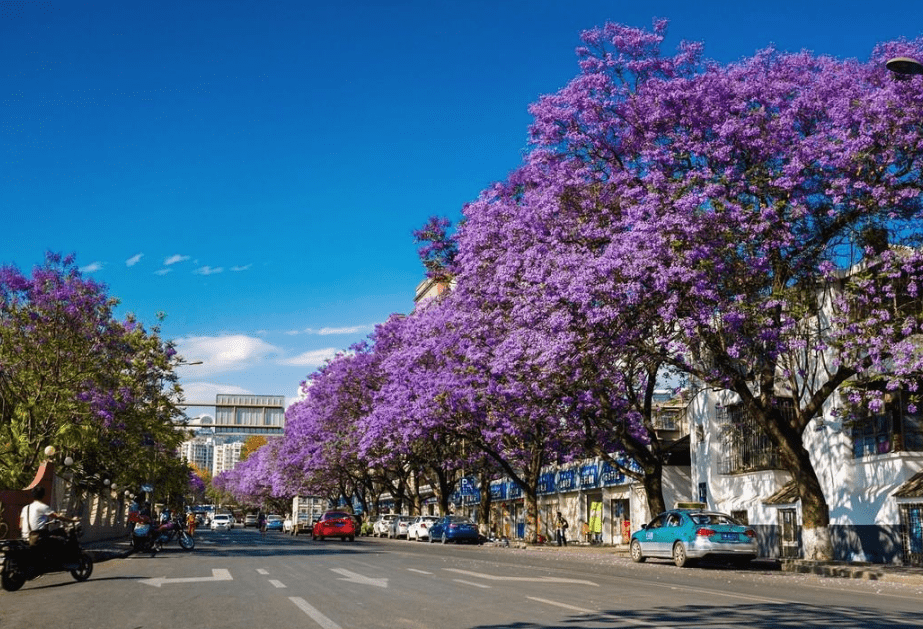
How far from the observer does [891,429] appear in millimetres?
26938

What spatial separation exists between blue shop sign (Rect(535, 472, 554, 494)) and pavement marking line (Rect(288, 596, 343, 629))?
4446cm

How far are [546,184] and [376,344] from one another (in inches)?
1098

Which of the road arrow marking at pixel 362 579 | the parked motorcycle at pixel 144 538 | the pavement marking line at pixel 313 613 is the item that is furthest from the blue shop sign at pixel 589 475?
the pavement marking line at pixel 313 613

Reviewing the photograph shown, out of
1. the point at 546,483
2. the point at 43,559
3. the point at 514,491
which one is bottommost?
the point at 43,559

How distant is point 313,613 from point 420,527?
44.6 meters

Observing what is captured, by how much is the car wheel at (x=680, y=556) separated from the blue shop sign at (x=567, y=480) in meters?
27.3

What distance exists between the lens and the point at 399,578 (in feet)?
56.7

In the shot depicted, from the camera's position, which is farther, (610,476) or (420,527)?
(420,527)

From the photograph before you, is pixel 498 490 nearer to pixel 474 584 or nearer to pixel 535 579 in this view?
pixel 535 579

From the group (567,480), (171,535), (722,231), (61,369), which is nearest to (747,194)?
(722,231)

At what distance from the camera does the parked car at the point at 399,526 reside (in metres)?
59.6

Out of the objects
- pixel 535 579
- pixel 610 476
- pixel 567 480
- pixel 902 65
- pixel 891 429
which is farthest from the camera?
pixel 567 480

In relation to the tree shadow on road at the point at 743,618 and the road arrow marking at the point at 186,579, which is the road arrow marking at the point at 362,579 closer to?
the road arrow marking at the point at 186,579

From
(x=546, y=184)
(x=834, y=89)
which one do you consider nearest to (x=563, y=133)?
(x=546, y=184)
